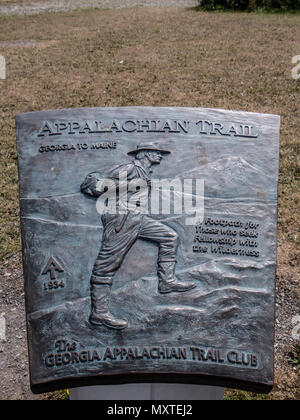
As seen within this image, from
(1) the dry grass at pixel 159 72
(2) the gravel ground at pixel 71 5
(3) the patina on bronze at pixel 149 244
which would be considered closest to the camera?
(3) the patina on bronze at pixel 149 244

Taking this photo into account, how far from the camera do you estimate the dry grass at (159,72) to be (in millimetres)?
5094

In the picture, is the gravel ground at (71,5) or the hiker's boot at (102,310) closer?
the hiker's boot at (102,310)

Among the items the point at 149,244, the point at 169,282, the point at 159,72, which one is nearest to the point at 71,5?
the point at 159,72

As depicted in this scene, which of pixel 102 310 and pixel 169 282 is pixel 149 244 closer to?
pixel 169 282

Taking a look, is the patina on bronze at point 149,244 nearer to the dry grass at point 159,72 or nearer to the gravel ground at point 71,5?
the dry grass at point 159,72

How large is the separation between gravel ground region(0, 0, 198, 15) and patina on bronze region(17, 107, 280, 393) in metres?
11.0

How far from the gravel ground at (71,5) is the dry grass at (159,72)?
2.12 m

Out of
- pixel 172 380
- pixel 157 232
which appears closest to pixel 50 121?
pixel 157 232

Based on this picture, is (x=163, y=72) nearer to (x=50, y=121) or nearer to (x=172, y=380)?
(x=50, y=121)

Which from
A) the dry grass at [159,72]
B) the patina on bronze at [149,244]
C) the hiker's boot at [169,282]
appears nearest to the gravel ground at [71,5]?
the dry grass at [159,72]

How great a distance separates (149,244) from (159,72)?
539cm

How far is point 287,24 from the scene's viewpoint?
10016 mm

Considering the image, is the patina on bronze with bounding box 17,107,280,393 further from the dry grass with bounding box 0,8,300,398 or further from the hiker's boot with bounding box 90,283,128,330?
the dry grass with bounding box 0,8,300,398

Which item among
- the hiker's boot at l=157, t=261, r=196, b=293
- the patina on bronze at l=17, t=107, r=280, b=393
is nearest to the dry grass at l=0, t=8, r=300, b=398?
the patina on bronze at l=17, t=107, r=280, b=393
